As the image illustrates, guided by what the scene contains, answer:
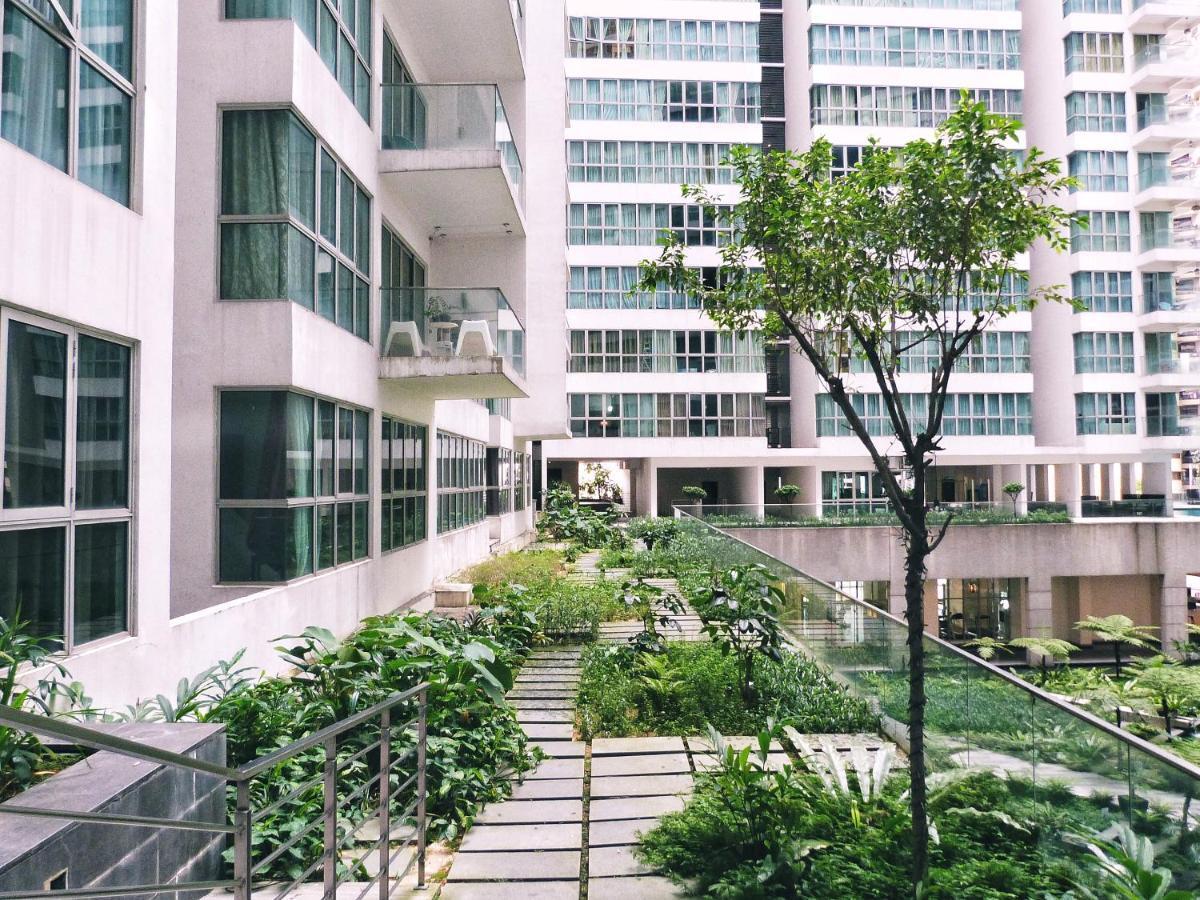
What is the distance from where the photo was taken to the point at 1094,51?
1778 inches

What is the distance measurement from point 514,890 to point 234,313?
7.18 metres

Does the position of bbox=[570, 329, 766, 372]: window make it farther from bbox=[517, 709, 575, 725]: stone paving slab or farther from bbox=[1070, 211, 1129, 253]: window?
bbox=[517, 709, 575, 725]: stone paving slab

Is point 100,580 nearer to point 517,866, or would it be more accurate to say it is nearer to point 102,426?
point 102,426

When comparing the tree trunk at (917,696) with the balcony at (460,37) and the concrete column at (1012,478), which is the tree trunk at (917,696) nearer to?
the balcony at (460,37)

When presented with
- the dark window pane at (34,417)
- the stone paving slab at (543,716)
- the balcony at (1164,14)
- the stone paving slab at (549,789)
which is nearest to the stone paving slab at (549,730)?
the stone paving slab at (543,716)

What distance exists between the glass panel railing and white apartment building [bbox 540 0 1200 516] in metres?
35.9

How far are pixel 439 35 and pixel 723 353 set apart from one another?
2953 cm

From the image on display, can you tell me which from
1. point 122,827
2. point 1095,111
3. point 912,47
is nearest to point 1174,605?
point 1095,111

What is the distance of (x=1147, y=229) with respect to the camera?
147 feet

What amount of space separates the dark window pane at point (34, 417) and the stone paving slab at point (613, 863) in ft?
14.1

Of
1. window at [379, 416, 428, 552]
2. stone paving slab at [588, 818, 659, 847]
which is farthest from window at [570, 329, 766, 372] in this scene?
stone paving slab at [588, 818, 659, 847]

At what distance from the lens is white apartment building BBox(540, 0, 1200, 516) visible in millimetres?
44094

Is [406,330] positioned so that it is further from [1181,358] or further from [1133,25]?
[1133,25]

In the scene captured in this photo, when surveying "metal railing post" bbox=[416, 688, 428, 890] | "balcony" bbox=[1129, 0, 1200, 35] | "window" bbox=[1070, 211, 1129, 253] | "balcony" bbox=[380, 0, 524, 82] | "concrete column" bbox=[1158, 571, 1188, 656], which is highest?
"balcony" bbox=[1129, 0, 1200, 35]
